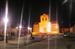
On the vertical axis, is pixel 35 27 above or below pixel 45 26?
below

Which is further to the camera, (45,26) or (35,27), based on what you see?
(35,27)

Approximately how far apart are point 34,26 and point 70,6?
48.2 feet

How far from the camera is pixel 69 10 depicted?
70000 mm

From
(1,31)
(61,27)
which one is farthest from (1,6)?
(61,27)

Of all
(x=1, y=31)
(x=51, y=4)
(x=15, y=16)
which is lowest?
(x=1, y=31)

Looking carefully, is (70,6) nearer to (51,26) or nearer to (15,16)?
(51,26)

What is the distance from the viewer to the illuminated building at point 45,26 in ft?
220

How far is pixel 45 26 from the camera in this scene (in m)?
69.3

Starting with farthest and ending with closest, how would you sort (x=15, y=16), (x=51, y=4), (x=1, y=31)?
(x=51, y=4)
(x=15, y=16)
(x=1, y=31)

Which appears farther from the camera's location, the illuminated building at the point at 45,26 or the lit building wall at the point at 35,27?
the lit building wall at the point at 35,27

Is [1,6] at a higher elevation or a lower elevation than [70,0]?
lower

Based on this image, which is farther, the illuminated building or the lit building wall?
the lit building wall

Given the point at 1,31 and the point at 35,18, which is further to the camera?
the point at 35,18

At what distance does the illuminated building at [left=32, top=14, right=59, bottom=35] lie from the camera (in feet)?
220
